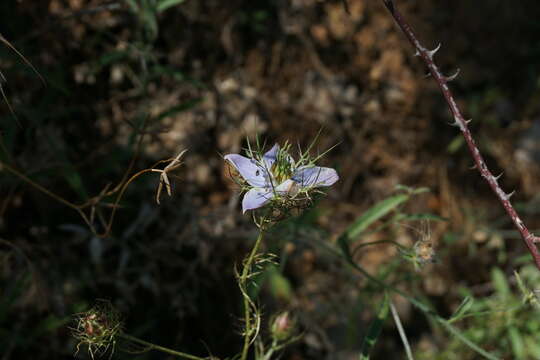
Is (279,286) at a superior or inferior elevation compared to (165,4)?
inferior

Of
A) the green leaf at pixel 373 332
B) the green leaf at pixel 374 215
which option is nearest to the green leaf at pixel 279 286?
the green leaf at pixel 374 215

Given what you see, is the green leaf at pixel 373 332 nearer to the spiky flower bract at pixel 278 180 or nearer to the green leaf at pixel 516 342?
the spiky flower bract at pixel 278 180

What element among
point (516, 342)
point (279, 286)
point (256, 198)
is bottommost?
point (279, 286)

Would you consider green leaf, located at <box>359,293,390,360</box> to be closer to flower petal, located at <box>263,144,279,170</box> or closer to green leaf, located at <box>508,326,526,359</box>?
flower petal, located at <box>263,144,279,170</box>

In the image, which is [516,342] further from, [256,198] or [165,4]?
[165,4]

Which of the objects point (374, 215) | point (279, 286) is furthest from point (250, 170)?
point (279, 286)

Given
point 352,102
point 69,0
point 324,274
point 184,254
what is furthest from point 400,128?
point 69,0

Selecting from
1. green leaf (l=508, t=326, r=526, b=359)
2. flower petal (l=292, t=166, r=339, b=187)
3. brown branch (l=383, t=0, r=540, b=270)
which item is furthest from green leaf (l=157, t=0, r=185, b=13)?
green leaf (l=508, t=326, r=526, b=359)
